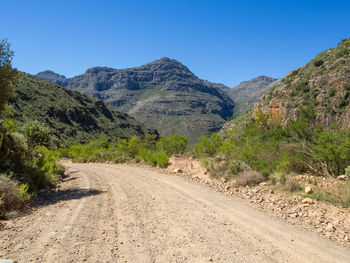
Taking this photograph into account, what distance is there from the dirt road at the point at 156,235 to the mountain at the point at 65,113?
4918 centimetres

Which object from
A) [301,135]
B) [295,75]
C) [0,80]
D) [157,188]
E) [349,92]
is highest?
[295,75]

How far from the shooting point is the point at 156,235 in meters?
4.25

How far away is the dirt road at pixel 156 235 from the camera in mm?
3496

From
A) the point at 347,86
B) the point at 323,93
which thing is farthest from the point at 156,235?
the point at 323,93

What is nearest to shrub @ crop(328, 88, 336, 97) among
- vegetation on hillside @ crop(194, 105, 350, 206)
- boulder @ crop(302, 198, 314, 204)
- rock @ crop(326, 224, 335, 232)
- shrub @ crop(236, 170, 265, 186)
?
vegetation on hillside @ crop(194, 105, 350, 206)

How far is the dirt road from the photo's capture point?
350cm

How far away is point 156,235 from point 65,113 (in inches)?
2818

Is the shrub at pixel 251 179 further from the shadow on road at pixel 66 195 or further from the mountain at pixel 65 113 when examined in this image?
the mountain at pixel 65 113

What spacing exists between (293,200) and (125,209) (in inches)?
191

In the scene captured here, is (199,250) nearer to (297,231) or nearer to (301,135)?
(297,231)

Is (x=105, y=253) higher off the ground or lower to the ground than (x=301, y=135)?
lower

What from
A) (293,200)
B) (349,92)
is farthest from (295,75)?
(293,200)

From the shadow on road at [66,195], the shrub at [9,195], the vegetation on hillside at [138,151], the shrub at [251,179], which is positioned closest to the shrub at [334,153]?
the shrub at [251,179]

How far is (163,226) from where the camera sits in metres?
4.72
